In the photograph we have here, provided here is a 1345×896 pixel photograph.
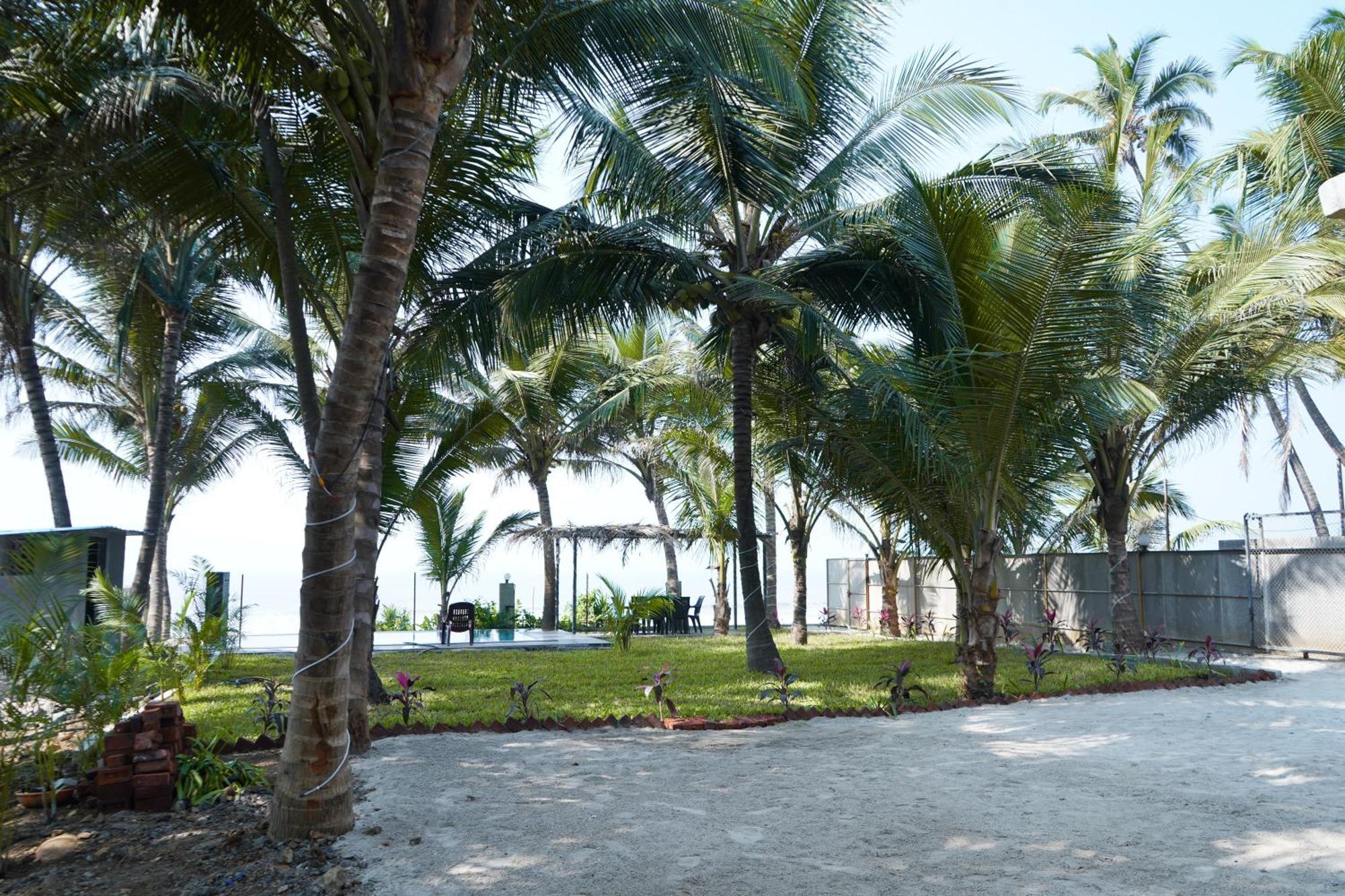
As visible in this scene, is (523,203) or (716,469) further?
(716,469)

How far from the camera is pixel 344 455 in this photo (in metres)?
4.28

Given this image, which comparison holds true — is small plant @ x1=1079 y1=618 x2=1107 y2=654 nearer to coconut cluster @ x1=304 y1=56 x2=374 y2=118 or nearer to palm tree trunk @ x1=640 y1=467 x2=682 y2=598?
palm tree trunk @ x1=640 y1=467 x2=682 y2=598

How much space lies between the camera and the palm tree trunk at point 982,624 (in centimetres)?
856

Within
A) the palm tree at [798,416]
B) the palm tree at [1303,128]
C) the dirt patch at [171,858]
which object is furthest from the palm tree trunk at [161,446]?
the palm tree at [1303,128]

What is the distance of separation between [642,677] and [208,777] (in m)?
6.10

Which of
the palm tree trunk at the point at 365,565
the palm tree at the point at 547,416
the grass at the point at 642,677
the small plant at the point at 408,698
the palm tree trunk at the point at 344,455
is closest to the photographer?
the palm tree trunk at the point at 344,455

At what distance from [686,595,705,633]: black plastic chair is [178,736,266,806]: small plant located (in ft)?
46.1

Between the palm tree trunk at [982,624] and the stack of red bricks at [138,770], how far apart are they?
21.6 ft

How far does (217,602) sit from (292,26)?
9.31m

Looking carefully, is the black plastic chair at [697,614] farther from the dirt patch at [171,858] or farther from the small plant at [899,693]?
the dirt patch at [171,858]

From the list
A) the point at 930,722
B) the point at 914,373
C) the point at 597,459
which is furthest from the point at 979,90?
the point at 597,459

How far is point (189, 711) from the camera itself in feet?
27.1

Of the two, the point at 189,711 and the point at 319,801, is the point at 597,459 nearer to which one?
the point at 189,711

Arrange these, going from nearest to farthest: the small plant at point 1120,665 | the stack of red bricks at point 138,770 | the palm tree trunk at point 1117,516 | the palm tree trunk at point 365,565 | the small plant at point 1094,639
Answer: the stack of red bricks at point 138,770, the palm tree trunk at point 365,565, the small plant at point 1120,665, the palm tree trunk at point 1117,516, the small plant at point 1094,639
